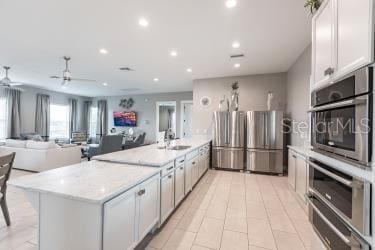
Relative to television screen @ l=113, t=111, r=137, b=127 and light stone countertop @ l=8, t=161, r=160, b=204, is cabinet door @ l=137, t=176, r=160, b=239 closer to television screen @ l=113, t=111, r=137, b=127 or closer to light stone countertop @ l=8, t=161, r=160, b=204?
light stone countertop @ l=8, t=161, r=160, b=204

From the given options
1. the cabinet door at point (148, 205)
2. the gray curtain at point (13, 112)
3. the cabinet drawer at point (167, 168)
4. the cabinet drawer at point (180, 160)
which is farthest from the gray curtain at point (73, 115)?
the cabinet door at point (148, 205)

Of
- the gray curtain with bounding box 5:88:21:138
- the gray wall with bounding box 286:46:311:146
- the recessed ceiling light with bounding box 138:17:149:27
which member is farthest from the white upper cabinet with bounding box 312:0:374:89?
the gray curtain with bounding box 5:88:21:138

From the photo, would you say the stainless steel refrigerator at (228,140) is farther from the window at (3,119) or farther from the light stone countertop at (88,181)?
the window at (3,119)

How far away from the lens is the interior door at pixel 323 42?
4.34ft

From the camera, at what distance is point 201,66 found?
4820mm


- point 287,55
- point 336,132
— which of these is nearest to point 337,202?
point 336,132

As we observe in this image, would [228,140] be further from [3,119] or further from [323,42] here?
[3,119]

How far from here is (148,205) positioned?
189cm

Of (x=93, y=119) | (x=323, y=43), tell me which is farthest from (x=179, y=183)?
(x=93, y=119)

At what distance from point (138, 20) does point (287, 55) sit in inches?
126

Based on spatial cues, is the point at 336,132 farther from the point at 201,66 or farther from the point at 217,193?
the point at 201,66

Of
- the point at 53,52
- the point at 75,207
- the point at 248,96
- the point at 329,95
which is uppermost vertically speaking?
the point at 53,52

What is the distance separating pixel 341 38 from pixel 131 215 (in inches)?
80.1

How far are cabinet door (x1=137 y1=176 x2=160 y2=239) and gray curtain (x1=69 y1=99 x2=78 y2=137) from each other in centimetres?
913
